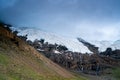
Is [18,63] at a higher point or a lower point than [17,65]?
higher

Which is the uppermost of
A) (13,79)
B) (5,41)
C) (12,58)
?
(5,41)

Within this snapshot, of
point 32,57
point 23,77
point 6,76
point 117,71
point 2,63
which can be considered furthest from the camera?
point 32,57

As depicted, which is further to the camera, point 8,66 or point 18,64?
point 18,64

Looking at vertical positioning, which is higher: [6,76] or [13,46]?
[13,46]

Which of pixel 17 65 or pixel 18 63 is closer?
pixel 17 65

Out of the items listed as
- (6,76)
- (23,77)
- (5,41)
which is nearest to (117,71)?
(23,77)

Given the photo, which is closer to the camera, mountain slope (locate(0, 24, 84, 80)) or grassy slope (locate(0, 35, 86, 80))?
grassy slope (locate(0, 35, 86, 80))

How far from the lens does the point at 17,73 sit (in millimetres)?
86062

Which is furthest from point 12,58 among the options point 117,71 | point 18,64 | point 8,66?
point 117,71

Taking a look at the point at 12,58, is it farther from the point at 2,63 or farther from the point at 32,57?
the point at 32,57

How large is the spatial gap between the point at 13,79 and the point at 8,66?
14.5 meters

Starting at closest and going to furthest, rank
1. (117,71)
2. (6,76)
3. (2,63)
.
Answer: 1. (6,76)
2. (2,63)
3. (117,71)

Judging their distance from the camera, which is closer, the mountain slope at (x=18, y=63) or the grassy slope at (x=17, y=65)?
the grassy slope at (x=17, y=65)

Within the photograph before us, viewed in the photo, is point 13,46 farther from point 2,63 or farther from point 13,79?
point 13,79
